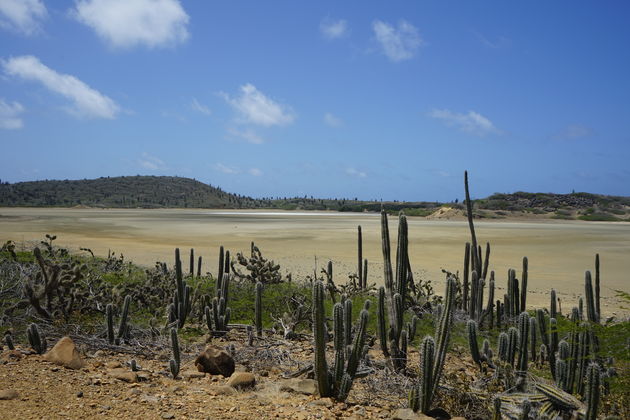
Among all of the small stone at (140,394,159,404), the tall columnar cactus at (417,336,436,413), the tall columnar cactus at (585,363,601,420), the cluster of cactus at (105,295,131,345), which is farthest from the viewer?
the cluster of cactus at (105,295,131,345)

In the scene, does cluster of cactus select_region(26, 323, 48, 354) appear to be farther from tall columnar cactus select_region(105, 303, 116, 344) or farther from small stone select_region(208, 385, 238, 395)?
small stone select_region(208, 385, 238, 395)

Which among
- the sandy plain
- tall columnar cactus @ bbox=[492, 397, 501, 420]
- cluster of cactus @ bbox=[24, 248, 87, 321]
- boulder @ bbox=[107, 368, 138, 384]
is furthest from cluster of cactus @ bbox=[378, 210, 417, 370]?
the sandy plain

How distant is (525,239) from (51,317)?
2963 cm

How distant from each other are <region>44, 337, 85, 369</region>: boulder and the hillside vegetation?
55586mm

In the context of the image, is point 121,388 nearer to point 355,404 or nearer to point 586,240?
point 355,404

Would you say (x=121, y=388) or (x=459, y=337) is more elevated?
(x=121, y=388)

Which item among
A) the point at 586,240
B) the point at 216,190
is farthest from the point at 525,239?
the point at 216,190

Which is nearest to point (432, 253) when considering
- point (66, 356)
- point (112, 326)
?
point (112, 326)

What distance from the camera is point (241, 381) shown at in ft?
16.5

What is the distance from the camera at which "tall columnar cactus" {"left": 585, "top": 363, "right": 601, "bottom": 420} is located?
3.81 m

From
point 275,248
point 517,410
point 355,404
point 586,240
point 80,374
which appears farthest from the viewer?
point 586,240

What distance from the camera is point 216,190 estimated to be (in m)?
124

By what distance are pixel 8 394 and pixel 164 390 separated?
1377 mm

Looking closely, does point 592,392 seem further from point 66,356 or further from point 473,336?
point 66,356
